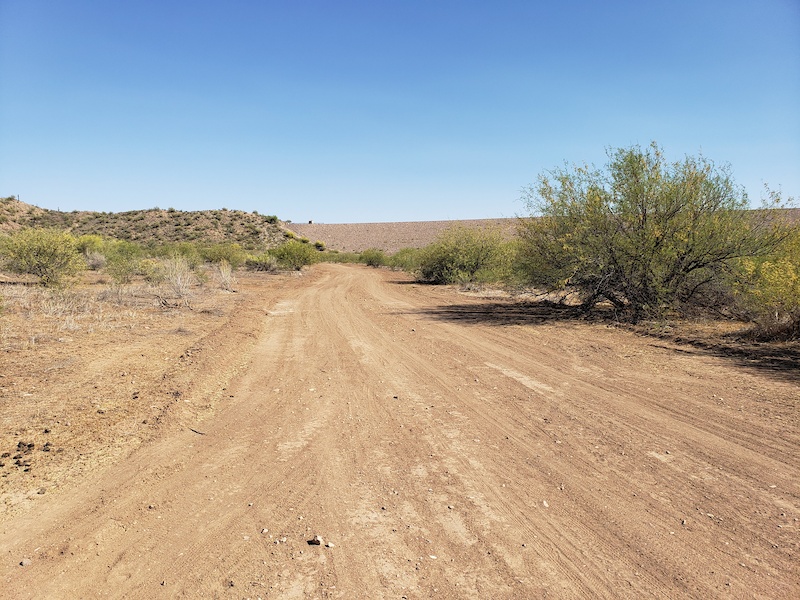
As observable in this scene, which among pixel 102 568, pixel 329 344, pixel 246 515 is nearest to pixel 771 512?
pixel 246 515

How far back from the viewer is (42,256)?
19156 millimetres

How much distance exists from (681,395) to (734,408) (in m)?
0.77

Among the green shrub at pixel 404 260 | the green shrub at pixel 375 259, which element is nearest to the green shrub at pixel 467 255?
the green shrub at pixel 404 260

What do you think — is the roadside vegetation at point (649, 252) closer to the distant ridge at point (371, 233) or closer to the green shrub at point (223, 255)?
the green shrub at point (223, 255)

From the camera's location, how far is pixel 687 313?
48.6 ft

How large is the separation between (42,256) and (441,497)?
2054 cm

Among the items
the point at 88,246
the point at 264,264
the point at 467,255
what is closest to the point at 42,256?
the point at 88,246

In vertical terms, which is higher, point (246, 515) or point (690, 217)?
point (690, 217)

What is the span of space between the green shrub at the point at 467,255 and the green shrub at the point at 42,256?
20011 millimetres

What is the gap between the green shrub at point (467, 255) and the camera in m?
30.8

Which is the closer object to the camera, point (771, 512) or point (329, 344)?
point (771, 512)

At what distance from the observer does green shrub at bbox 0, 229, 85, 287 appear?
19.0 metres

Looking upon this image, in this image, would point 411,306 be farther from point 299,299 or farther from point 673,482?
point 673,482

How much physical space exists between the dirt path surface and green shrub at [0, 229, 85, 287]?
15.1 m
